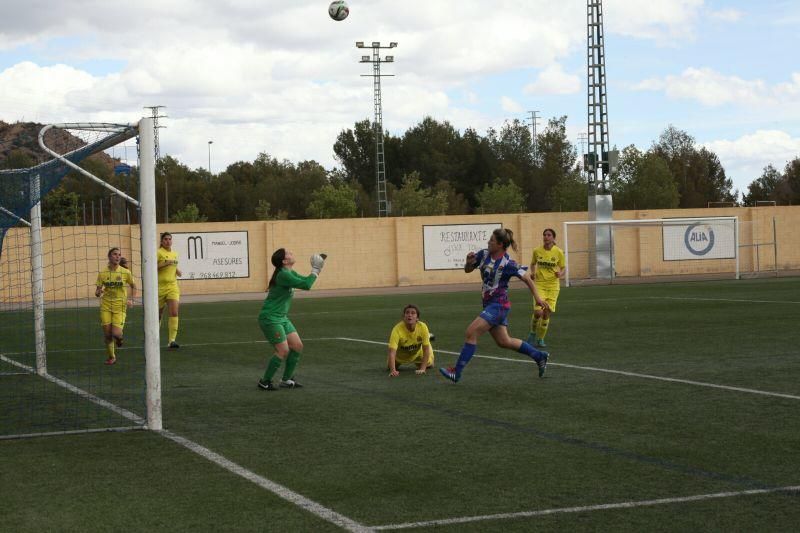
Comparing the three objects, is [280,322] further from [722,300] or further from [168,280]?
[722,300]

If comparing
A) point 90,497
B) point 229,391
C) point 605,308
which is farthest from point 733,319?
point 90,497

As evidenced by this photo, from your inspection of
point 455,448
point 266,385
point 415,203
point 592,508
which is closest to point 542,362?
point 266,385

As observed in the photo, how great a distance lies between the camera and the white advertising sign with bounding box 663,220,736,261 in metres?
47.2

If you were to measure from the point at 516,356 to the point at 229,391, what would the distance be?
482 cm

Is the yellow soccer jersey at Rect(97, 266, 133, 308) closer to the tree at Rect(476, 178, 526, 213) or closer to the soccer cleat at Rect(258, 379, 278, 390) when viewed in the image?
the soccer cleat at Rect(258, 379, 278, 390)

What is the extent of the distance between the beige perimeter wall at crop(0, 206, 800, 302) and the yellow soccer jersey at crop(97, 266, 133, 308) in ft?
74.5

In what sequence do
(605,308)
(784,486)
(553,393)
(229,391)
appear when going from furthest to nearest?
(605,308)
(229,391)
(553,393)
(784,486)

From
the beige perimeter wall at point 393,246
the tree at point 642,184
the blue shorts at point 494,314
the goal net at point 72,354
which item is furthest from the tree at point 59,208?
the blue shorts at point 494,314

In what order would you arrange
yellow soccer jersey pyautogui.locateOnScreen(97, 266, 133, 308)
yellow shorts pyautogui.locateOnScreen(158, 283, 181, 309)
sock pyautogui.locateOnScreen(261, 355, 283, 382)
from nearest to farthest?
1. sock pyautogui.locateOnScreen(261, 355, 283, 382)
2. yellow soccer jersey pyautogui.locateOnScreen(97, 266, 133, 308)
3. yellow shorts pyautogui.locateOnScreen(158, 283, 181, 309)

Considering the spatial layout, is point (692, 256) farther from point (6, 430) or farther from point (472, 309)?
point (6, 430)

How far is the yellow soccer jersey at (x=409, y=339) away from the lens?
13736mm

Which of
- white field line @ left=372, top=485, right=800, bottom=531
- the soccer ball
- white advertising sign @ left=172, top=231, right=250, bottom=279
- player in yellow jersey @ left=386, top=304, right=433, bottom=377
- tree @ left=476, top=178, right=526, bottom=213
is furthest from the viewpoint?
tree @ left=476, top=178, right=526, bottom=213

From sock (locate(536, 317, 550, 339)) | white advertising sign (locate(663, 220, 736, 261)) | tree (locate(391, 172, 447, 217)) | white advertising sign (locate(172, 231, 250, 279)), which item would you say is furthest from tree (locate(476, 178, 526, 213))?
sock (locate(536, 317, 550, 339))

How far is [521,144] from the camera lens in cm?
10906
